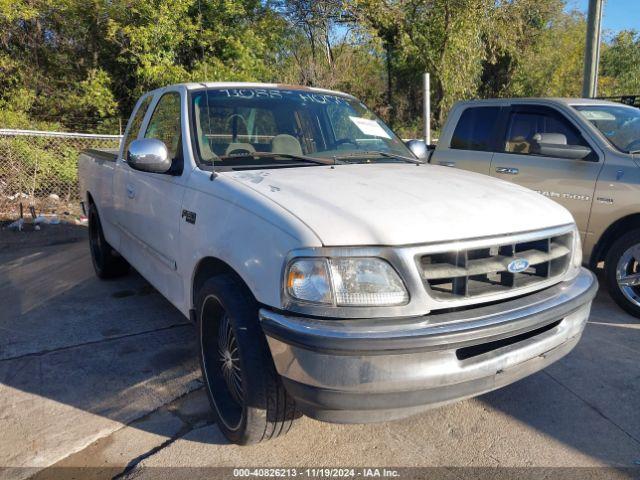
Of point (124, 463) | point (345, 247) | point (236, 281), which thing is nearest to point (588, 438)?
point (345, 247)

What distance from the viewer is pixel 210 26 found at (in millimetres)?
12555

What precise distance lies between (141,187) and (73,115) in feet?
Result: 33.8

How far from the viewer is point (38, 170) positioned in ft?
29.2

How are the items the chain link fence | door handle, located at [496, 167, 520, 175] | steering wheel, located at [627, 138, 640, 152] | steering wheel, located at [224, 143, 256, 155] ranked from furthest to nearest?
the chain link fence → door handle, located at [496, 167, 520, 175] → steering wheel, located at [627, 138, 640, 152] → steering wheel, located at [224, 143, 256, 155]

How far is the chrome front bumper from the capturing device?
2074 millimetres

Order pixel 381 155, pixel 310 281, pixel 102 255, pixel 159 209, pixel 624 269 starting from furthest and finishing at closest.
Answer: pixel 102 255
pixel 624 269
pixel 381 155
pixel 159 209
pixel 310 281

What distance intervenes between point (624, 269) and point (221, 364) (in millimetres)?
3617

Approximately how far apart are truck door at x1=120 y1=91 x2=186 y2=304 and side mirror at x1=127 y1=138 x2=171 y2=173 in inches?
4.1

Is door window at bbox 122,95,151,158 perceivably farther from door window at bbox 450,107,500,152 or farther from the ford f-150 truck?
door window at bbox 450,107,500,152

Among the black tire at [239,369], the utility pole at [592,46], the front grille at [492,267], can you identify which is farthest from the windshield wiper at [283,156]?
the utility pole at [592,46]

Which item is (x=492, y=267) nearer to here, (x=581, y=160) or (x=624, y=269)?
(x=624, y=269)

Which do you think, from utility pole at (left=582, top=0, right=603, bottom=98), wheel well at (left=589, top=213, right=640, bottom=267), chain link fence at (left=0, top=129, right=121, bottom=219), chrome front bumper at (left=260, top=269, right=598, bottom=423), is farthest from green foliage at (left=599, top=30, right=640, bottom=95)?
chrome front bumper at (left=260, top=269, right=598, bottom=423)

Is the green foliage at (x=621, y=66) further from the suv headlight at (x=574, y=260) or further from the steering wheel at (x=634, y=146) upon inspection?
the suv headlight at (x=574, y=260)

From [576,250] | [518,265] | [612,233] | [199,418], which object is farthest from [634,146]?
[199,418]
